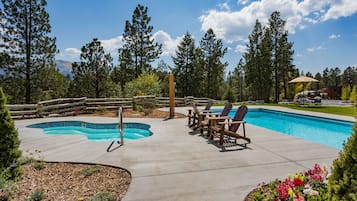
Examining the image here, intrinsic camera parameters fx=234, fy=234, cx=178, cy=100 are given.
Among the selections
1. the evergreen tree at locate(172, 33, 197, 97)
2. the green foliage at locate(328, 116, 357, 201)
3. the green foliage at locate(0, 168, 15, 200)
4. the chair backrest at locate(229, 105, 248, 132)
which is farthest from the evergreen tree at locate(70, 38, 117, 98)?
the green foliage at locate(328, 116, 357, 201)

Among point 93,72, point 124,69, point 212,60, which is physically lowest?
point 93,72

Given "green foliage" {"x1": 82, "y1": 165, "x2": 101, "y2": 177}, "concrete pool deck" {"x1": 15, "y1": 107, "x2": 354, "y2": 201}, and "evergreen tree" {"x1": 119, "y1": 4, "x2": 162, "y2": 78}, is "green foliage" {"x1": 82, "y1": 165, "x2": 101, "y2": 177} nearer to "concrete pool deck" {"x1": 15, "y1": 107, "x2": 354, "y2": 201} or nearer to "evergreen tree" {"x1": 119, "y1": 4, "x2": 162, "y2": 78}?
"concrete pool deck" {"x1": 15, "y1": 107, "x2": 354, "y2": 201}

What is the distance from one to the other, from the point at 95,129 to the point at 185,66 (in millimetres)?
19170

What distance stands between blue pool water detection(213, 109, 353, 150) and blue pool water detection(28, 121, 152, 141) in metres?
5.33

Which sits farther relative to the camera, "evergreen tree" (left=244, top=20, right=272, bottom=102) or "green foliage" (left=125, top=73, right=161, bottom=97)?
"evergreen tree" (left=244, top=20, right=272, bottom=102)

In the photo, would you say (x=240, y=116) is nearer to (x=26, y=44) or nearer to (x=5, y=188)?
(x=5, y=188)

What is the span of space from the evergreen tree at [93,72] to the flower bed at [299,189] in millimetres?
19294

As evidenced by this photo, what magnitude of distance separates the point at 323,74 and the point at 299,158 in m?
57.6

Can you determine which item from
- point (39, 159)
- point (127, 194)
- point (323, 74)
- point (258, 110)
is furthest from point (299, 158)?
point (323, 74)

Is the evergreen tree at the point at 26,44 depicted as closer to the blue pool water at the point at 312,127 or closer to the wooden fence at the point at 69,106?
the wooden fence at the point at 69,106

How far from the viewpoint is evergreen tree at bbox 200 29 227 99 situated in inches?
1015

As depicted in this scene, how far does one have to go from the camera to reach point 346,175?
156 centimetres

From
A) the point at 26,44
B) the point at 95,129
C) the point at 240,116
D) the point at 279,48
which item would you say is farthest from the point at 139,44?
the point at 240,116

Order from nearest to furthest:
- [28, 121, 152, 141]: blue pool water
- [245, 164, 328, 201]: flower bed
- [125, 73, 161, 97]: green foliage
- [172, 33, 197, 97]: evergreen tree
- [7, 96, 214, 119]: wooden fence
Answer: [245, 164, 328, 201]: flower bed
[28, 121, 152, 141]: blue pool water
[7, 96, 214, 119]: wooden fence
[125, 73, 161, 97]: green foliage
[172, 33, 197, 97]: evergreen tree
